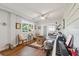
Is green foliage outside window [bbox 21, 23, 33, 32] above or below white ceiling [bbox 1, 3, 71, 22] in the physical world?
below

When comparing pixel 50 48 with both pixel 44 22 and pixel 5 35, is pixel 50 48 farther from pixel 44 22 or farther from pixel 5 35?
pixel 5 35

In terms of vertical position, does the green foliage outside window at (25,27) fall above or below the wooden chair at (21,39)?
above

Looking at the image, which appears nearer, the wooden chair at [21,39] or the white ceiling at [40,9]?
the white ceiling at [40,9]

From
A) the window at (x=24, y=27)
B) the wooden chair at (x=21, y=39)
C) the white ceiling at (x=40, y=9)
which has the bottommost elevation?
the wooden chair at (x=21, y=39)

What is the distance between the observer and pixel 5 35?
935 millimetres

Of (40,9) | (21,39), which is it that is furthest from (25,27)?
(40,9)

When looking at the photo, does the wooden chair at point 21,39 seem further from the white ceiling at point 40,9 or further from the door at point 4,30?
the white ceiling at point 40,9

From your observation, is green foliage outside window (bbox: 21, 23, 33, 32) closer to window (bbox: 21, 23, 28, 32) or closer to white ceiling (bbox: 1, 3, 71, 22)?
window (bbox: 21, 23, 28, 32)

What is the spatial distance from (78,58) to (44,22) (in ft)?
2.36

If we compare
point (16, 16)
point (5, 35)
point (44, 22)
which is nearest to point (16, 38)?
point (5, 35)

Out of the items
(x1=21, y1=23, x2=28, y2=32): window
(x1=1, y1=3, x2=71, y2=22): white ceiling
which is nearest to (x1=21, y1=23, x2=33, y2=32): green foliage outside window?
(x1=21, y1=23, x2=28, y2=32): window

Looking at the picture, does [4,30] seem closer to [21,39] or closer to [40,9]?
[21,39]

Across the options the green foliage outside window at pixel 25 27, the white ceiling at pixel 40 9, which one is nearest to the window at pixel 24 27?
the green foliage outside window at pixel 25 27

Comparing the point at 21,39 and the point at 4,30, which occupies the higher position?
the point at 4,30
